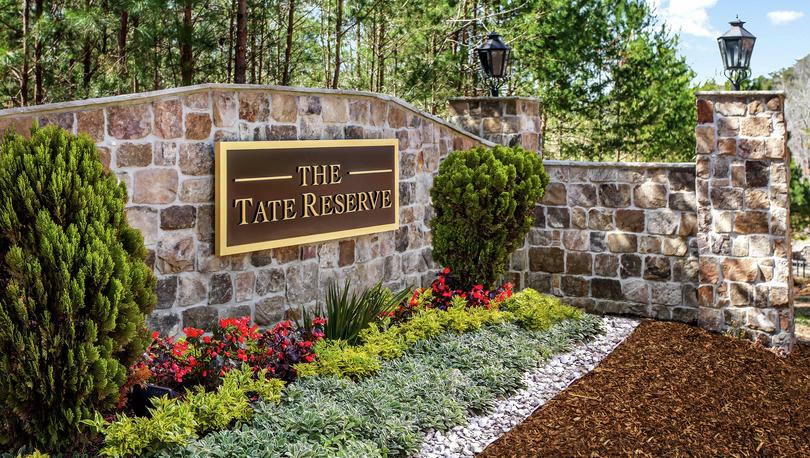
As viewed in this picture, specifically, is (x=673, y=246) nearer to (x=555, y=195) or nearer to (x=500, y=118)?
(x=555, y=195)

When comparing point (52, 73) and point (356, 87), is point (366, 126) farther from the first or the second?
point (356, 87)

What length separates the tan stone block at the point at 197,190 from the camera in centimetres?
496

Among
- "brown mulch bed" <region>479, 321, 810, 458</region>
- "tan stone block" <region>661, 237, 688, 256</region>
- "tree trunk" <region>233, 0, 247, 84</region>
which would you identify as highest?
"tree trunk" <region>233, 0, 247, 84</region>

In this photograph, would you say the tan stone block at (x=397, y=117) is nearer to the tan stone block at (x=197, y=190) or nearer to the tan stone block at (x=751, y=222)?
the tan stone block at (x=197, y=190)

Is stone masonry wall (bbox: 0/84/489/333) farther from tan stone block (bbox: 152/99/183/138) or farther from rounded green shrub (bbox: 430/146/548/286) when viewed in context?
rounded green shrub (bbox: 430/146/548/286)

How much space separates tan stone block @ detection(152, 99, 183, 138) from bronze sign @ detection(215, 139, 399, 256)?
0.95 feet

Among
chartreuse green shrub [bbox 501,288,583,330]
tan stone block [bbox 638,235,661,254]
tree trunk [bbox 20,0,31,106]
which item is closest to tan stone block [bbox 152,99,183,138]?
chartreuse green shrub [bbox 501,288,583,330]

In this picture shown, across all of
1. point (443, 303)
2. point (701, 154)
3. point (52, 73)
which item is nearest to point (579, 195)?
point (701, 154)

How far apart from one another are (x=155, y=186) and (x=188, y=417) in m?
1.68

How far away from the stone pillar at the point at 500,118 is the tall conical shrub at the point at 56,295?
4985 millimetres

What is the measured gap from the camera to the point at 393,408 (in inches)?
165

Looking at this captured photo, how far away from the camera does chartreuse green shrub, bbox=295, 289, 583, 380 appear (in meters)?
4.63

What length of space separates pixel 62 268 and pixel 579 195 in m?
5.26

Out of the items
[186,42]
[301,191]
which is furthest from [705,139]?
[186,42]
